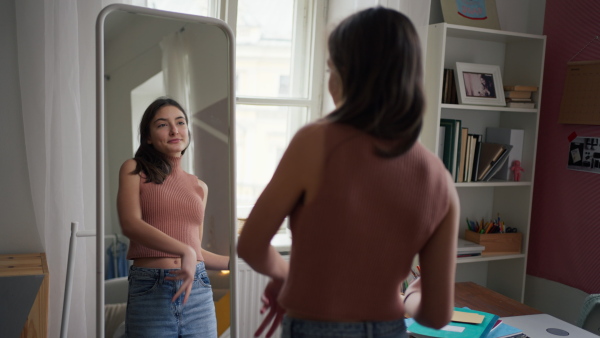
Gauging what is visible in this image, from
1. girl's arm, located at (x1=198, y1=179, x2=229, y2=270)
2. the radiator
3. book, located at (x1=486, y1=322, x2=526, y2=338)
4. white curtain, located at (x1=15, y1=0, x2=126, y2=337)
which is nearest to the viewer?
girl's arm, located at (x1=198, y1=179, x2=229, y2=270)

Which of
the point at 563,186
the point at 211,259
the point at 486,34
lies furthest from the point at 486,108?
the point at 211,259

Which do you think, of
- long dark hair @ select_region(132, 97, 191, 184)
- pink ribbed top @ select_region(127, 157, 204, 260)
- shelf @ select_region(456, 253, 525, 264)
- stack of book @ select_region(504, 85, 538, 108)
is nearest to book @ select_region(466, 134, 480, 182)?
stack of book @ select_region(504, 85, 538, 108)

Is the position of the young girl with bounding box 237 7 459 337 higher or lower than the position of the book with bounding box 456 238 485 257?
higher

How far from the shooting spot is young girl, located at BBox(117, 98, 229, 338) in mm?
1451

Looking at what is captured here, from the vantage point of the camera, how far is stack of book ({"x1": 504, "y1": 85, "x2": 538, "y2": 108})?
9.13 ft

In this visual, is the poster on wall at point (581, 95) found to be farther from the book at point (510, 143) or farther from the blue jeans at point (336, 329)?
the blue jeans at point (336, 329)

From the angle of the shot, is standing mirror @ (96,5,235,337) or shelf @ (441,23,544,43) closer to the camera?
standing mirror @ (96,5,235,337)

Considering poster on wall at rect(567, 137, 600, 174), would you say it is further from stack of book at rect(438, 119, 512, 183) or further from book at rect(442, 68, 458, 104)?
book at rect(442, 68, 458, 104)

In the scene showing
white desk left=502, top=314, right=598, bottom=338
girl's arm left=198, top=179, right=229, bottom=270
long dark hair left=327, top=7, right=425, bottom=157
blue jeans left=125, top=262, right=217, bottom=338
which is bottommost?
white desk left=502, top=314, right=598, bottom=338

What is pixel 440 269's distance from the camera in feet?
2.88

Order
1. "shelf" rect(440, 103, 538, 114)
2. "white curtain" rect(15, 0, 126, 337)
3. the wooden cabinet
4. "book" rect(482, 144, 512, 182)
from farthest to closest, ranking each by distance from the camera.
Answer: "book" rect(482, 144, 512, 182)
"shelf" rect(440, 103, 538, 114)
"white curtain" rect(15, 0, 126, 337)
the wooden cabinet

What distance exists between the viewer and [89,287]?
2.10m

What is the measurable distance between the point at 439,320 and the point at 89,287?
1570 mm

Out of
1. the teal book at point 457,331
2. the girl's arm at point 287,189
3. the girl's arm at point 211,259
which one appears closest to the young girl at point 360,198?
the girl's arm at point 287,189
